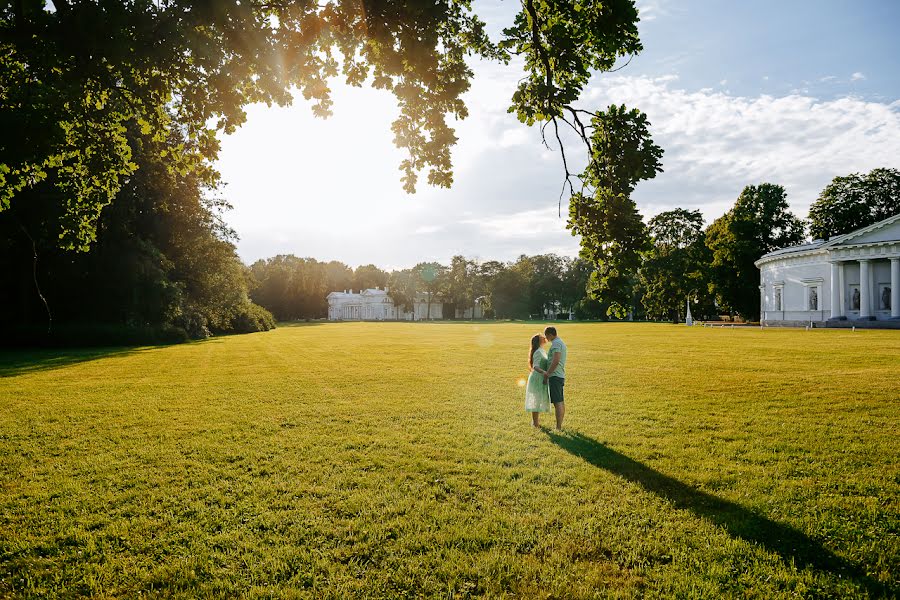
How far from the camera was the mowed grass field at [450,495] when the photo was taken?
4023 millimetres

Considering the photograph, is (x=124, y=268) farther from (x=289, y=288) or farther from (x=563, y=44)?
(x=289, y=288)

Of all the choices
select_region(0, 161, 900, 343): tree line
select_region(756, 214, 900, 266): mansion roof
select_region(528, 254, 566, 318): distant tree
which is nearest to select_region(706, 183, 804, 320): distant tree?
select_region(0, 161, 900, 343): tree line

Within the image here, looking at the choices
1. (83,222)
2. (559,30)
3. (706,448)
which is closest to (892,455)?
(706,448)

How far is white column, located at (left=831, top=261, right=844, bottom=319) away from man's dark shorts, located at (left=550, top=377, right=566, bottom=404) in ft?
156

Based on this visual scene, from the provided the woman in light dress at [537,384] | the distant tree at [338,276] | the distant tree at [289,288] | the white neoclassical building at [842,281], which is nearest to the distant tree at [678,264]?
the white neoclassical building at [842,281]

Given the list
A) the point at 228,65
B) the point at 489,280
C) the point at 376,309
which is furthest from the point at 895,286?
the point at 376,309

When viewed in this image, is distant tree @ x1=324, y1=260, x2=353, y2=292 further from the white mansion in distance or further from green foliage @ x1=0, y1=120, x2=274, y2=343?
green foliage @ x1=0, y1=120, x2=274, y2=343

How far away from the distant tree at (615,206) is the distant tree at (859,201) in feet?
220

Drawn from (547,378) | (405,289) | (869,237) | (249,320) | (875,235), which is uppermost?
(875,235)

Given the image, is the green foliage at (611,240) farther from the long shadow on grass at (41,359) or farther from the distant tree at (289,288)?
the distant tree at (289,288)

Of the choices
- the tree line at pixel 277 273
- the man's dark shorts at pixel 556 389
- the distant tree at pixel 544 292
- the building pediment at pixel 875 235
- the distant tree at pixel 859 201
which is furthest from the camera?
the distant tree at pixel 544 292

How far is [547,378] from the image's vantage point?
869cm

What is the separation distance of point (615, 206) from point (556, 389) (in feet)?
14.6

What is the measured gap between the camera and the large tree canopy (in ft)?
15.9
